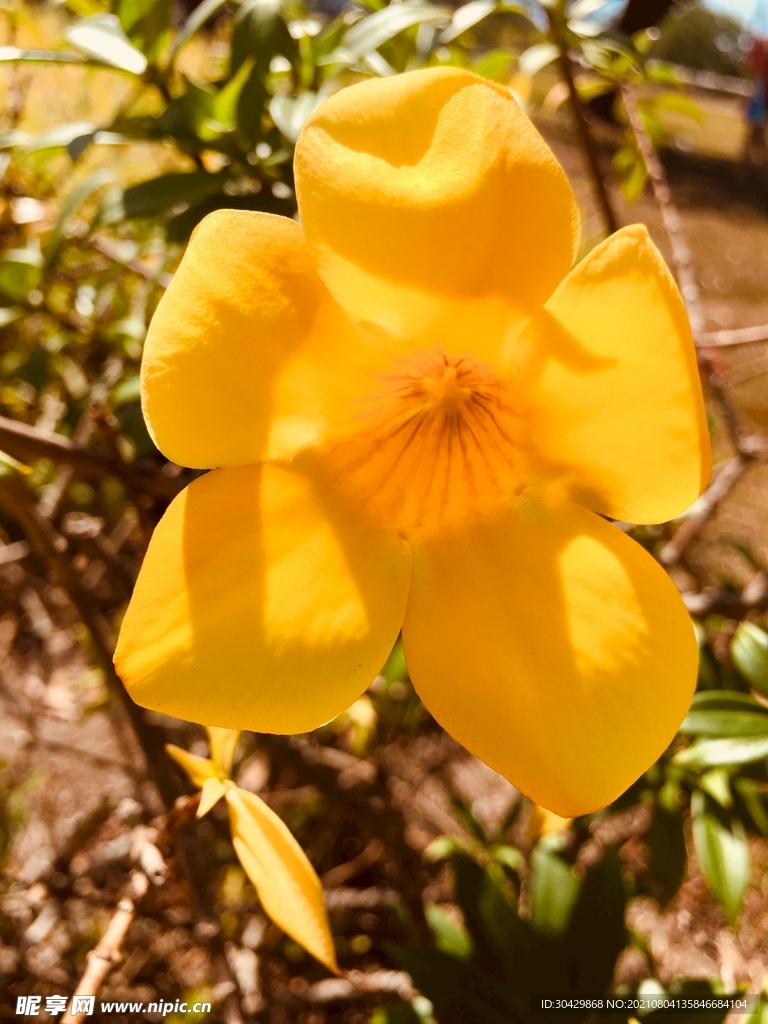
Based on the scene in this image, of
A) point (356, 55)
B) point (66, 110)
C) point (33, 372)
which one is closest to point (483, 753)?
point (356, 55)

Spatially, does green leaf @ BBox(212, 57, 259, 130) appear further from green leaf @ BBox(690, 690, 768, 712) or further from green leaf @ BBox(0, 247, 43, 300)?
green leaf @ BBox(690, 690, 768, 712)

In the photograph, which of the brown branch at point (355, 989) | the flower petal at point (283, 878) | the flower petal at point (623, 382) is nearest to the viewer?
the flower petal at point (623, 382)

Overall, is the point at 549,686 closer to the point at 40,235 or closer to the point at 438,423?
the point at 438,423

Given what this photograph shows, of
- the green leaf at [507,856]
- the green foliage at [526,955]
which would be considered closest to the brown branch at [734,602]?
the green foliage at [526,955]

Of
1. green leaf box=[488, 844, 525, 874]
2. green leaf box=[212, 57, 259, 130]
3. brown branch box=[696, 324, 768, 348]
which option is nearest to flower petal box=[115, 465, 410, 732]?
green leaf box=[212, 57, 259, 130]

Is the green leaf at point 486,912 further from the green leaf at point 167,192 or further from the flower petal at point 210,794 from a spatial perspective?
the green leaf at point 167,192

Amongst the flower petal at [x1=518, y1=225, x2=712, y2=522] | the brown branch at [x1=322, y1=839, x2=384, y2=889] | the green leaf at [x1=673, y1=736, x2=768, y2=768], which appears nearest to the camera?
the flower petal at [x1=518, y1=225, x2=712, y2=522]
